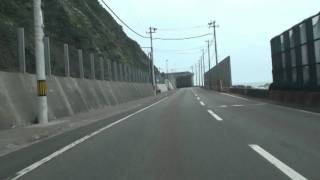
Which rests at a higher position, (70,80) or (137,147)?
(70,80)

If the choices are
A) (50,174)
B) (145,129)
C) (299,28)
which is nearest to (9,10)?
(299,28)

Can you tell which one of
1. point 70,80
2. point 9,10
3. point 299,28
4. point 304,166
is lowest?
point 304,166

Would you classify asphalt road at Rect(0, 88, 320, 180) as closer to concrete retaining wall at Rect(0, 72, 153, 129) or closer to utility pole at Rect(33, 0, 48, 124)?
concrete retaining wall at Rect(0, 72, 153, 129)

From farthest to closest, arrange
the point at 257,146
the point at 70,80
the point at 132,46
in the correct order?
the point at 132,46 → the point at 70,80 → the point at 257,146

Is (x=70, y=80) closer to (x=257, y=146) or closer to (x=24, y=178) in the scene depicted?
(x=257, y=146)

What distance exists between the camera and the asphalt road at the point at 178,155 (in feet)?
30.9

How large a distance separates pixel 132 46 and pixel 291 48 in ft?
284

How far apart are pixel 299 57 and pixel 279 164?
76.0 feet

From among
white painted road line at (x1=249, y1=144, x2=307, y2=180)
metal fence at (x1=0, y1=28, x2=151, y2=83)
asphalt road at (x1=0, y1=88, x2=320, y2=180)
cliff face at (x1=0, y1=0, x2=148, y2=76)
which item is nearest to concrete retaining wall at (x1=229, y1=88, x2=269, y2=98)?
metal fence at (x1=0, y1=28, x2=151, y2=83)

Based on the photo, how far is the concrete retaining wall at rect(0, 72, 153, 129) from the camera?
2056 centimetres

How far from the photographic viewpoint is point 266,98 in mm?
41938

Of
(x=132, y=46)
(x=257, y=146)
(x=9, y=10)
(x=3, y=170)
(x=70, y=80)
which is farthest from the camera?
(x=132, y=46)

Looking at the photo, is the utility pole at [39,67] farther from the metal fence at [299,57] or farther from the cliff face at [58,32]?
the metal fence at [299,57]

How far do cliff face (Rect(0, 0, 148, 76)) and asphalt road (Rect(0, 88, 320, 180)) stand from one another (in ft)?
55.1
